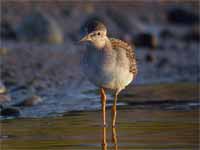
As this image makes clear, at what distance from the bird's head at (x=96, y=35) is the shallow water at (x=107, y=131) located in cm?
106

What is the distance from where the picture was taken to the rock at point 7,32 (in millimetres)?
21058

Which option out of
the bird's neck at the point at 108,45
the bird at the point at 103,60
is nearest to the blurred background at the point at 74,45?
the bird at the point at 103,60

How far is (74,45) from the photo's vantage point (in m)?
20.0

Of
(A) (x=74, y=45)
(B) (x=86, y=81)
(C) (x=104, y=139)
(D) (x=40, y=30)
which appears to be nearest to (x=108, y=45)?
(C) (x=104, y=139)

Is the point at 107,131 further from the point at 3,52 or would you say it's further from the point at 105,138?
the point at 3,52

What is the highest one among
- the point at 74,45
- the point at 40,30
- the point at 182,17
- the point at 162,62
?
the point at 182,17

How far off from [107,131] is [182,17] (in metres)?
17.3

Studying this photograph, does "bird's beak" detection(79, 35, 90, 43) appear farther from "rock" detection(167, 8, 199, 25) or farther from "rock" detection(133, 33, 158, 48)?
"rock" detection(167, 8, 199, 25)

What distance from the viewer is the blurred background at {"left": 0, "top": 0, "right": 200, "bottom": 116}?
13.6 meters

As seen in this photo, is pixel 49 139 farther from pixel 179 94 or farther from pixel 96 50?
pixel 179 94

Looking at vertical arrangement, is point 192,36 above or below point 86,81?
above

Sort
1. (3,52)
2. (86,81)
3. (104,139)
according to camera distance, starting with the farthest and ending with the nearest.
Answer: (3,52), (86,81), (104,139)

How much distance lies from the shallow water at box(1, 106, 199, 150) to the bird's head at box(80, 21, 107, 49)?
3.47 feet

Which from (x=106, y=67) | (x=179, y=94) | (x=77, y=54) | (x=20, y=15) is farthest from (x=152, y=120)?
(x=20, y=15)
